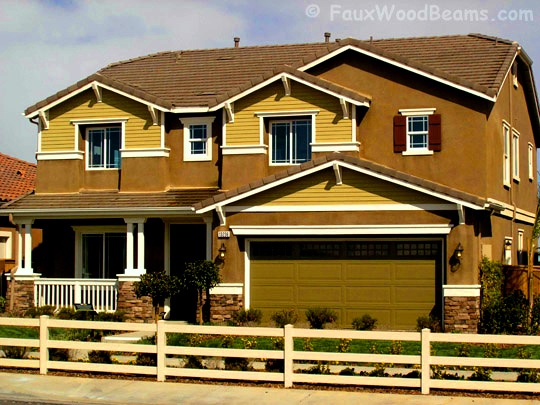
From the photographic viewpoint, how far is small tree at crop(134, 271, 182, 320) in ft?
81.5

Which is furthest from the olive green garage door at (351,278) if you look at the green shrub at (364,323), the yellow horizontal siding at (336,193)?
the yellow horizontal siding at (336,193)

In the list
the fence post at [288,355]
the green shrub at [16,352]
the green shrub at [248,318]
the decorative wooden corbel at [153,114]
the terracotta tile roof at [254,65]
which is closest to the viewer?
the fence post at [288,355]

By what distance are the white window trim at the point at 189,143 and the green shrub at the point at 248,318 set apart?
5596 mm

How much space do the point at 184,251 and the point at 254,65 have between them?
665 cm

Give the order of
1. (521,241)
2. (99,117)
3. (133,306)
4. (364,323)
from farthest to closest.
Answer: (521,241) → (99,117) → (133,306) → (364,323)

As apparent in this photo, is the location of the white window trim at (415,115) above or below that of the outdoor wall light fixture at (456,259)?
above

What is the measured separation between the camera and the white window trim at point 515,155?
97.1 feet

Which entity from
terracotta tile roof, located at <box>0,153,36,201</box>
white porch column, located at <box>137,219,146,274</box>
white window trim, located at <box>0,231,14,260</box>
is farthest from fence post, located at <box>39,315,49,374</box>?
white window trim, located at <box>0,231,14,260</box>

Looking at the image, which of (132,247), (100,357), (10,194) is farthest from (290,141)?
(10,194)

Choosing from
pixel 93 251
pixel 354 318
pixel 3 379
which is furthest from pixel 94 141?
pixel 3 379

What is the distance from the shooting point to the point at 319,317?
24.0 m

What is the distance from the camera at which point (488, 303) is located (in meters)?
24.3

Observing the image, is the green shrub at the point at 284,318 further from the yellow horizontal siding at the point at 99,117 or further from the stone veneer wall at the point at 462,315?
the yellow horizontal siding at the point at 99,117

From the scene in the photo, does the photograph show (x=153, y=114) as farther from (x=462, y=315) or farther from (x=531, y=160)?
(x=531, y=160)
